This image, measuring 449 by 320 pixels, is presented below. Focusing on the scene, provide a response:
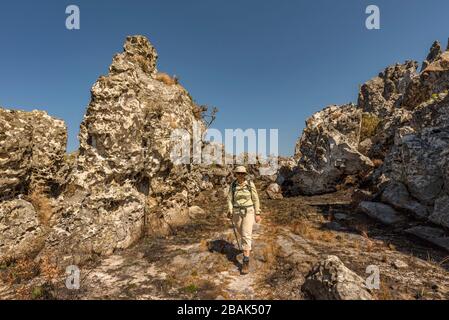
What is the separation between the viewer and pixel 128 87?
595 inches

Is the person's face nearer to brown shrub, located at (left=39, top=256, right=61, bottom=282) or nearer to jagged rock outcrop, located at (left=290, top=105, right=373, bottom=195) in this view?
brown shrub, located at (left=39, top=256, right=61, bottom=282)

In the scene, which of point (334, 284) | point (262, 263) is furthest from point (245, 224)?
point (334, 284)

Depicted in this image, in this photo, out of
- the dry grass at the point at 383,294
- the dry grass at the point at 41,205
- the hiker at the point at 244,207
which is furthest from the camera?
the dry grass at the point at 41,205

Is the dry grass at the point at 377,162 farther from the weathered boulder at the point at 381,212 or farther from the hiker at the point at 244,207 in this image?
the hiker at the point at 244,207

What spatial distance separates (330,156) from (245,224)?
61.6 feet

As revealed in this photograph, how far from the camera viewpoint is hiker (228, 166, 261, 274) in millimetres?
11289

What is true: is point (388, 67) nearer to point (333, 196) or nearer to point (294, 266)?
point (333, 196)

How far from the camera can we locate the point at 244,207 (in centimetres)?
1153

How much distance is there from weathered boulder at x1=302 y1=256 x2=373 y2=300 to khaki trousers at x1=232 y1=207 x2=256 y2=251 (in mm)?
2768

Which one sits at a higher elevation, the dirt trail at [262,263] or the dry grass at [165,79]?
the dry grass at [165,79]

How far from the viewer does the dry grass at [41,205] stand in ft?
43.0

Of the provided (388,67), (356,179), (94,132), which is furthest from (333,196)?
(388,67)

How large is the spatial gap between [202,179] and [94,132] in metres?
15.2

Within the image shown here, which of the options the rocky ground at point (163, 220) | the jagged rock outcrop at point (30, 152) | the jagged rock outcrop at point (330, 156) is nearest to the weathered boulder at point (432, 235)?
the rocky ground at point (163, 220)
